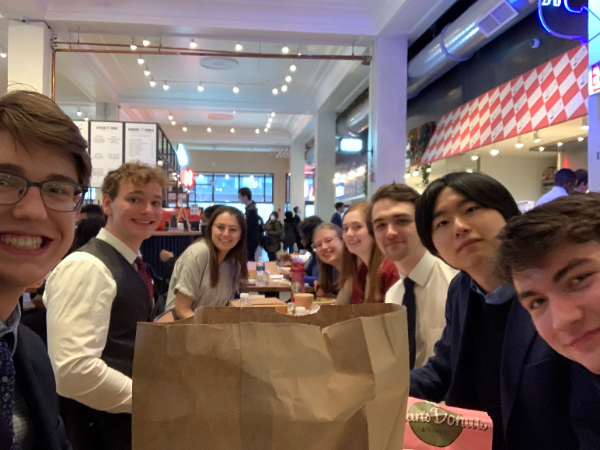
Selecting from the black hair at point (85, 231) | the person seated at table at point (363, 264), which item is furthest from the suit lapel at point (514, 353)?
the black hair at point (85, 231)

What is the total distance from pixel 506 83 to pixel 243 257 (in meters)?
4.41

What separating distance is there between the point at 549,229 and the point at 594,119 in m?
3.56

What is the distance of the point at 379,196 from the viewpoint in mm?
2064

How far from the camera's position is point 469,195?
1360 mm

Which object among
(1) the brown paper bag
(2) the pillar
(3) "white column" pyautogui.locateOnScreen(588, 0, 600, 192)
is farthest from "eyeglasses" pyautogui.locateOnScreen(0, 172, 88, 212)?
(2) the pillar

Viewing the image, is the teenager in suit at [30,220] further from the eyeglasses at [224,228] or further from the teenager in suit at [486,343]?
the eyeglasses at [224,228]

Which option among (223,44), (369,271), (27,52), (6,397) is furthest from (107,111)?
(6,397)

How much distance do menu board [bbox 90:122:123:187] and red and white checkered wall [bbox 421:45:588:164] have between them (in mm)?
5368

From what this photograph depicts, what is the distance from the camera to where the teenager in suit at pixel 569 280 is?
0.77m

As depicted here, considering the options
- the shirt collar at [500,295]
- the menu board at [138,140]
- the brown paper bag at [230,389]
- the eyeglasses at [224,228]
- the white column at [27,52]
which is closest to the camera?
the brown paper bag at [230,389]

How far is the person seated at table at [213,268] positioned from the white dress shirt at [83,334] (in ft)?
4.76

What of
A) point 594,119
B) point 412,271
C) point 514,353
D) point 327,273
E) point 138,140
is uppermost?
point 138,140

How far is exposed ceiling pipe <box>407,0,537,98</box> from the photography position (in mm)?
4546

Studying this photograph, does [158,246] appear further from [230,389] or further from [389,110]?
[230,389]
